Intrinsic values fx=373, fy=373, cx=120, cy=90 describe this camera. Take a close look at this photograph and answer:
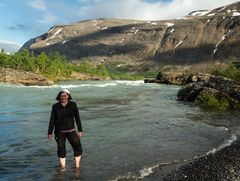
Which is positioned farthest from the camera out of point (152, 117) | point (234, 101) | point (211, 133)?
point (234, 101)

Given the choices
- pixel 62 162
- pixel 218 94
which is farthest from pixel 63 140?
pixel 218 94

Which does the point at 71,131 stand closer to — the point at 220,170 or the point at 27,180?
the point at 27,180

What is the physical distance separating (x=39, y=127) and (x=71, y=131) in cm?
1295

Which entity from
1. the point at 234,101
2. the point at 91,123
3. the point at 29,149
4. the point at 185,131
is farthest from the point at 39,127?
the point at 234,101

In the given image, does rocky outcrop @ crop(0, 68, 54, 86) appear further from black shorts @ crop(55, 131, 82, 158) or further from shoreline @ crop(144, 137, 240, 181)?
black shorts @ crop(55, 131, 82, 158)

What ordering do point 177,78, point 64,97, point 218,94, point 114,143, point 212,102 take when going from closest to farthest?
point 64,97
point 114,143
point 212,102
point 218,94
point 177,78

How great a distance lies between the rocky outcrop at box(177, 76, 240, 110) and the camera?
137 feet

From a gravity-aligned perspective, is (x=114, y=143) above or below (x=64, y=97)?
below

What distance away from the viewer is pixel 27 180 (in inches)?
581

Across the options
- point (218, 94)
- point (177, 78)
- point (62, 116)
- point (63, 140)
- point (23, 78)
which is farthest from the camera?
point (177, 78)

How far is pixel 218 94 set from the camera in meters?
43.7

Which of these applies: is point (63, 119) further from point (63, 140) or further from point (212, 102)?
point (212, 102)

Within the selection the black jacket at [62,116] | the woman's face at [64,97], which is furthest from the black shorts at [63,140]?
the woman's face at [64,97]

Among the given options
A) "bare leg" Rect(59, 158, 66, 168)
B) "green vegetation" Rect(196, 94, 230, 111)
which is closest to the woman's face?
"bare leg" Rect(59, 158, 66, 168)
